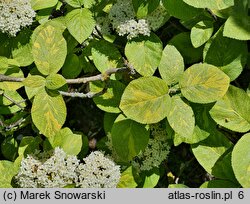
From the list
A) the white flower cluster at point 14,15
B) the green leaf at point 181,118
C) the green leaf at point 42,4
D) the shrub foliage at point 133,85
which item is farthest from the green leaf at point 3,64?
the green leaf at point 181,118

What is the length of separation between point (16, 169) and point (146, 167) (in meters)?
0.46

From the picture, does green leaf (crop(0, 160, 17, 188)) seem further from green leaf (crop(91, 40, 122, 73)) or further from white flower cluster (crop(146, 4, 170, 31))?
white flower cluster (crop(146, 4, 170, 31))

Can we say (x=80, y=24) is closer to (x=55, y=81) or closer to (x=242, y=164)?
(x=55, y=81)

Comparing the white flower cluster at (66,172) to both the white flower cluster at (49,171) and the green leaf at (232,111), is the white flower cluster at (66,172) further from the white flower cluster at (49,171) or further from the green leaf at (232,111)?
the green leaf at (232,111)

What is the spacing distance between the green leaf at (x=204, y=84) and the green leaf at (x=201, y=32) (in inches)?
6.4

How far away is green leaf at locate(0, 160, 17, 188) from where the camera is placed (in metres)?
1.51

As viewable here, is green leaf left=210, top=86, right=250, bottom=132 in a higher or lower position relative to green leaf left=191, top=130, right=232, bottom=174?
higher

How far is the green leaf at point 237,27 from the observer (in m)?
1.35

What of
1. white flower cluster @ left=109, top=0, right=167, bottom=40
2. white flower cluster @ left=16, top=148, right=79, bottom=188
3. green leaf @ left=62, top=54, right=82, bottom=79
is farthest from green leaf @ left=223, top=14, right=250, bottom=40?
white flower cluster @ left=16, top=148, right=79, bottom=188

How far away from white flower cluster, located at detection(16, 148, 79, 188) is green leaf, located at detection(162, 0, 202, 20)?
57 centimetres

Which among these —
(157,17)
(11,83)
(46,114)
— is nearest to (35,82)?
(46,114)

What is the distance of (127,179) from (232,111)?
0.43 metres
